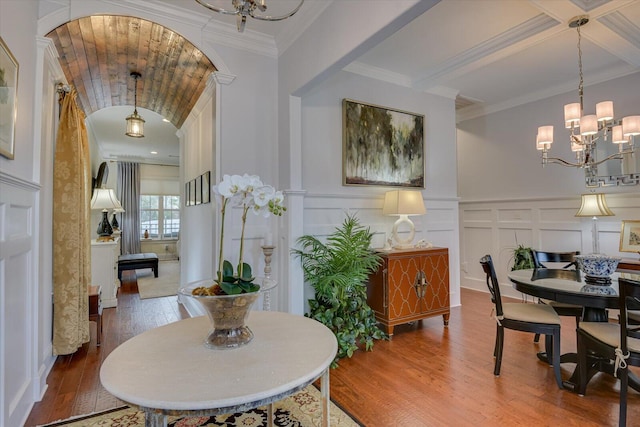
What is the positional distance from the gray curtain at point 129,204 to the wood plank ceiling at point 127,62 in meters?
5.06

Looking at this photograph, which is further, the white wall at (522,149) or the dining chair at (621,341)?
the white wall at (522,149)

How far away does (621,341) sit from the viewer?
1.78 metres

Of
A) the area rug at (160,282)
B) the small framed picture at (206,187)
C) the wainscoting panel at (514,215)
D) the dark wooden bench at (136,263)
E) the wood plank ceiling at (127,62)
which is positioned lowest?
the area rug at (160,282)

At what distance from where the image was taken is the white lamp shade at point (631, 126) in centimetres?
260

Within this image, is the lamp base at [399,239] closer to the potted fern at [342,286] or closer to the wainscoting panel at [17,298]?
the potted fern at [342,286]

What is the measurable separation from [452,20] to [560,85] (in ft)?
8.27

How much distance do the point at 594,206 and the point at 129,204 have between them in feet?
31.8

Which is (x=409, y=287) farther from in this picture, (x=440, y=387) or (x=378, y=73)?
(x=378, y=73)

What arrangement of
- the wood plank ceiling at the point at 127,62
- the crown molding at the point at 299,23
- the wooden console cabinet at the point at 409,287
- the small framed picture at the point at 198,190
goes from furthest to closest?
the small framed picture at the point at 198,190 < the wooden console cabinet at the point at 409,287 < the wood plank ceiling at the point at 127,62 < the crown molding at the point at 299,23

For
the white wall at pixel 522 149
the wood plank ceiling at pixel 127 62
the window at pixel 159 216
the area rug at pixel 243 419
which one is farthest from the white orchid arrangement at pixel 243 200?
the window at pixel 159 216

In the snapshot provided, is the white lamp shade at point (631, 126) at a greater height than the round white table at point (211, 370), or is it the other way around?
the white lamp shade at point (631, 126)

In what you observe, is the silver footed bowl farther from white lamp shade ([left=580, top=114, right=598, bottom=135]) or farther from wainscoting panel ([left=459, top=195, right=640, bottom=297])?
wainscoting panel ([left=459, top=195, right=640, bottom=297])

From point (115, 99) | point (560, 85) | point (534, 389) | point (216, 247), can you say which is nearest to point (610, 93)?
point (560, 85)

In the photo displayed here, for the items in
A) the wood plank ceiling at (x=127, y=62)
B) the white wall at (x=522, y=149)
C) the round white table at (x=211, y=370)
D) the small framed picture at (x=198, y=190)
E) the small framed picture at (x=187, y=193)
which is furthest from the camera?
the small framed picture at (x=187, y=193)
